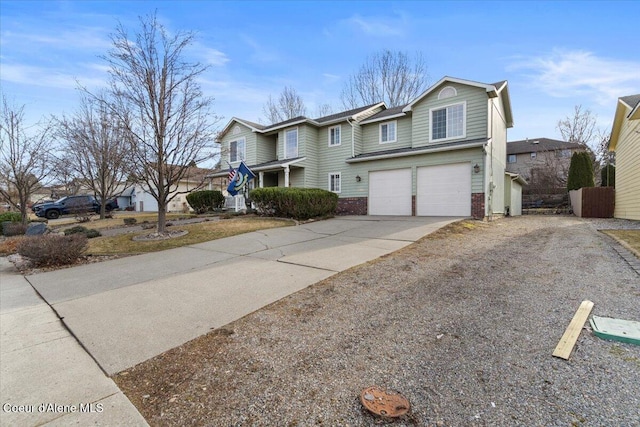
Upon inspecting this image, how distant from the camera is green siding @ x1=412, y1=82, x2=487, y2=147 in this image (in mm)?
12664

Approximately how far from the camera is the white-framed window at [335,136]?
17438mm

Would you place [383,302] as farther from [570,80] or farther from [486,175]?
[570,80]

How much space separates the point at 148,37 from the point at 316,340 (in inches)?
420

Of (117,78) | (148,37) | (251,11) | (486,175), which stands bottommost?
(486,175)

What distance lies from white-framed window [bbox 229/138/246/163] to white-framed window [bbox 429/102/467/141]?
12.3 m

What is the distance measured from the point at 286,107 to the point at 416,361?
3035 cm

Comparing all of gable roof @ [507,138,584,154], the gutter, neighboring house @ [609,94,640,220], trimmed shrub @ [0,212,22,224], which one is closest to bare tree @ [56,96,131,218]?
trimmed shrub @ [0,212,22,224]

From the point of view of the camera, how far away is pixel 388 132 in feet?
53.7

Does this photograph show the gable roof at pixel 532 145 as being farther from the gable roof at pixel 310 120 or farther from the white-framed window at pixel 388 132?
the white-framed window at pixel 388 132

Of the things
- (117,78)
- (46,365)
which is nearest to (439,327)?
(46,365)

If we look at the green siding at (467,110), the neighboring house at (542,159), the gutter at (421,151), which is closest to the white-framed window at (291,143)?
the gutter at (421,151)

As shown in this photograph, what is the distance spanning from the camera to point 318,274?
5.18m

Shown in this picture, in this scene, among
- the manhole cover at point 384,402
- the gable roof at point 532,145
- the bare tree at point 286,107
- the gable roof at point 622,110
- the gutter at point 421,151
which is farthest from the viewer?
the gable roof at point 532,145

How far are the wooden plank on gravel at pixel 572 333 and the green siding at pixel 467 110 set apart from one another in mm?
11014
